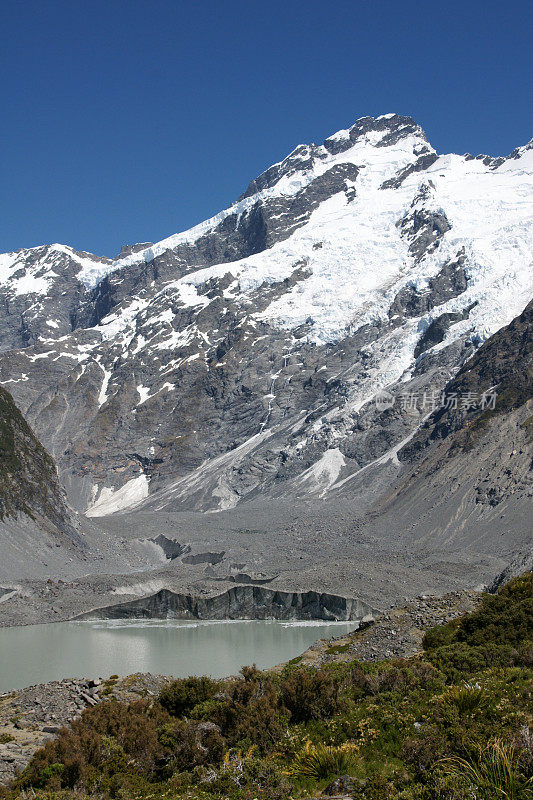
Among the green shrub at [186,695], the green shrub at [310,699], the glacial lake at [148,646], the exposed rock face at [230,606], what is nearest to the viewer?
the green shrub at [310,699]

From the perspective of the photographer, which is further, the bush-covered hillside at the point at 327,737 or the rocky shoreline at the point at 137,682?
the rocky shoreline at the point at 137,682

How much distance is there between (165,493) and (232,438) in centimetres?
2652

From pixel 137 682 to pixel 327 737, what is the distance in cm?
1234

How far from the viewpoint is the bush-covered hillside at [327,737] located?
11.7 meters

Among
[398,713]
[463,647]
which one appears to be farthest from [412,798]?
[463,647]

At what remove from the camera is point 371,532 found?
4082 inches

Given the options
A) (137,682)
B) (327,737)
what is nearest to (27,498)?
(137,682)

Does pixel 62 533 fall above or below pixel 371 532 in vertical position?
above

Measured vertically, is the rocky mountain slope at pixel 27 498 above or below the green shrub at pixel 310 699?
above

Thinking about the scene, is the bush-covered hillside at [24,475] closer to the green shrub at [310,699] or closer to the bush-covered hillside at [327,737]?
the bush-covered hillside at [327,737]

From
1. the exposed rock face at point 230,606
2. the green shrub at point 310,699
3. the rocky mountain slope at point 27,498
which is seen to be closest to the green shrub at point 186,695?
the green shrub at point 310,699

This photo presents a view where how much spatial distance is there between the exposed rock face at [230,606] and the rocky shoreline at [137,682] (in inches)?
1178

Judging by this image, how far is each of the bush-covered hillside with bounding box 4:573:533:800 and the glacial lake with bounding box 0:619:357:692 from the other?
20.0 m

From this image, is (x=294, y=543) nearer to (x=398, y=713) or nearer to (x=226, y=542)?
(x=226, y=542)
